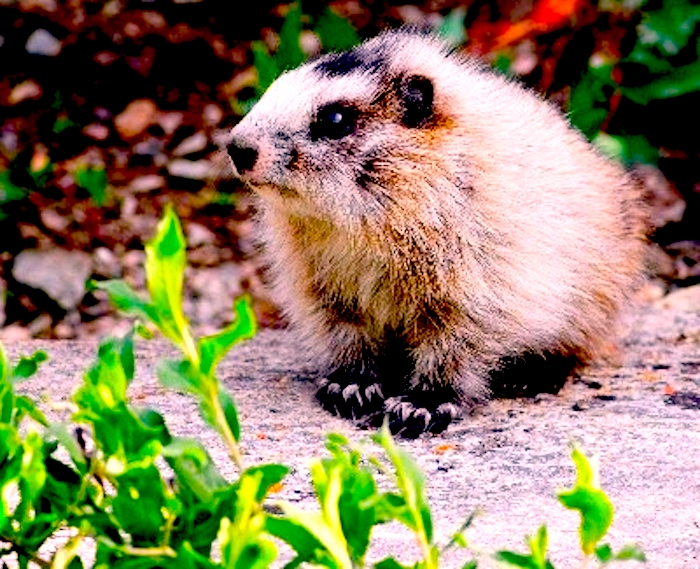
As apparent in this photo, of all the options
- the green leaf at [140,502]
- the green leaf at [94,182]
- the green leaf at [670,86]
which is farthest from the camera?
the green leaf at [94,182]

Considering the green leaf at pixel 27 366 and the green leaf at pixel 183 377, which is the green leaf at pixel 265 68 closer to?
the green leaf at pixel 27 366

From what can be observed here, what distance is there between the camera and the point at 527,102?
4.65 meters

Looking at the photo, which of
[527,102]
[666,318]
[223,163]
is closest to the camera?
[527,102]

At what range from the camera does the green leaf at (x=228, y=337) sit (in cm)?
218

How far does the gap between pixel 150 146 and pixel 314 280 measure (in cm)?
300

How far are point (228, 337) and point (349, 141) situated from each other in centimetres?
193

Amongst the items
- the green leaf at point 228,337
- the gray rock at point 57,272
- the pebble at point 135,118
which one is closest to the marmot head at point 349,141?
the green leaf at point 228,337

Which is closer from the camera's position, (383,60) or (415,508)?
(415,508)

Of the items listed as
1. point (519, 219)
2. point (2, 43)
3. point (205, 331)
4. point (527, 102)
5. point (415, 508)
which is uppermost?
point (527, 102)

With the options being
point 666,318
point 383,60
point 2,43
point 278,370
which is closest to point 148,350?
point 278,370

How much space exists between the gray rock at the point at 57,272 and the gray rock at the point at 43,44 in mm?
1237

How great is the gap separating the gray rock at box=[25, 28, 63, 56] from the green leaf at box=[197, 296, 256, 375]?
5183mm

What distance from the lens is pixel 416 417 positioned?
4.02 metres

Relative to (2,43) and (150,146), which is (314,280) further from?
(2,43)
